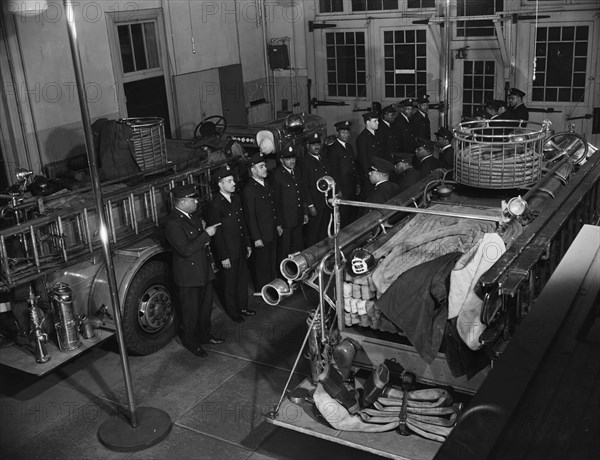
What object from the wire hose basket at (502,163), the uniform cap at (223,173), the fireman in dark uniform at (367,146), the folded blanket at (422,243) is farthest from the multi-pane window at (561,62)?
the folded blanket at (422,243)

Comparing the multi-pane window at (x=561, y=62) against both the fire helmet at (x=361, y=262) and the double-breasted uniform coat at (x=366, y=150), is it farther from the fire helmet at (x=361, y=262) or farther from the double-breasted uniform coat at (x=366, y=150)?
the fire helmet at (x=361, y=262)

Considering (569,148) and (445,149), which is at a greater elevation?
(569,148)

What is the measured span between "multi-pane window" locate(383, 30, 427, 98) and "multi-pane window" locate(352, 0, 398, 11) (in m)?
0.48

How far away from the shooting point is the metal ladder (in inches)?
248

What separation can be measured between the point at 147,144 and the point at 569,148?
4.70 meters

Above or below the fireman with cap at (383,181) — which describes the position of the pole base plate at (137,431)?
below

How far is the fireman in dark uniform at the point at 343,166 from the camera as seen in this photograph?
10.2 m

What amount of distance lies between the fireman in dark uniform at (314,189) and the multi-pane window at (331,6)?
20.3 ft

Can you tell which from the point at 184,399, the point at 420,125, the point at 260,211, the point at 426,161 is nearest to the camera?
the point at 184,399

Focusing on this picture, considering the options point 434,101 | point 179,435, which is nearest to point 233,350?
point 179,435

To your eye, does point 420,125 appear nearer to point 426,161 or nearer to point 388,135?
point 388,135

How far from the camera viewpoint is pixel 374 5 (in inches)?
570

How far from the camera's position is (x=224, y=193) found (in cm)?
782

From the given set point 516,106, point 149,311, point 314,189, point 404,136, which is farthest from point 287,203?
point 516,106
